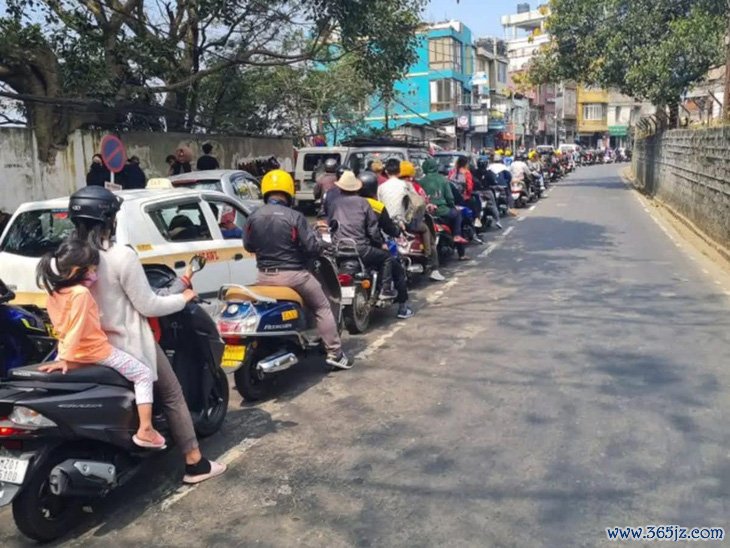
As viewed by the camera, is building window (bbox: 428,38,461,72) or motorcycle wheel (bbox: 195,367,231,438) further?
building window (bbox: 428,38,461,72)

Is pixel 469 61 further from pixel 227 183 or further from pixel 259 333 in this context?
pixel 259 333

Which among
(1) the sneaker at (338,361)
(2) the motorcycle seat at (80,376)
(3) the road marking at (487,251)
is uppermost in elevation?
(2) the motorcycle seat at (80,376)

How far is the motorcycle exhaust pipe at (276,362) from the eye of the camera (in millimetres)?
5320

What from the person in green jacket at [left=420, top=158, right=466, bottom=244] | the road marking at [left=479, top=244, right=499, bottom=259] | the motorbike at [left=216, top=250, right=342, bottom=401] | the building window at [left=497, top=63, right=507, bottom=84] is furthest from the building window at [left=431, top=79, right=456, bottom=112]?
the motorbike at [left=216, top=250, right=342, bottom=401]

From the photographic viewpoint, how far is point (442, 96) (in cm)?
4728

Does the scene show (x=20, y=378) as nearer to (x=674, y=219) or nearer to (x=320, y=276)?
(x=320, y=276)

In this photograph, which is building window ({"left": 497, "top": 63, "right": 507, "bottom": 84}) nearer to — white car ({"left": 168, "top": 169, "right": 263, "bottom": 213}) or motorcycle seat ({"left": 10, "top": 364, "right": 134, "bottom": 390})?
white car ({"left": 168, "top": 169, "right": 263, "bottom": 213})

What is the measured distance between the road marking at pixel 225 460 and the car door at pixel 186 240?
2381 mm

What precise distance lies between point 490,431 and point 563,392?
3.12 ft

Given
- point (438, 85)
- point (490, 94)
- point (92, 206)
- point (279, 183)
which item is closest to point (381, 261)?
point (279, 183)

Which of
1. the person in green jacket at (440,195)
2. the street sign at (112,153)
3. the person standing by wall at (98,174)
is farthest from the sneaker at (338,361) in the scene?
the person standing by wall at (98,174)

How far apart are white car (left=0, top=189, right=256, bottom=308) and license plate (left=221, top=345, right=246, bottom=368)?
4.12ft

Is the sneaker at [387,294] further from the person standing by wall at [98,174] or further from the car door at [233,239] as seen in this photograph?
the person standing by wall at [98,174]

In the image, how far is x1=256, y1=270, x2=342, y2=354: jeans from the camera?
577cm
